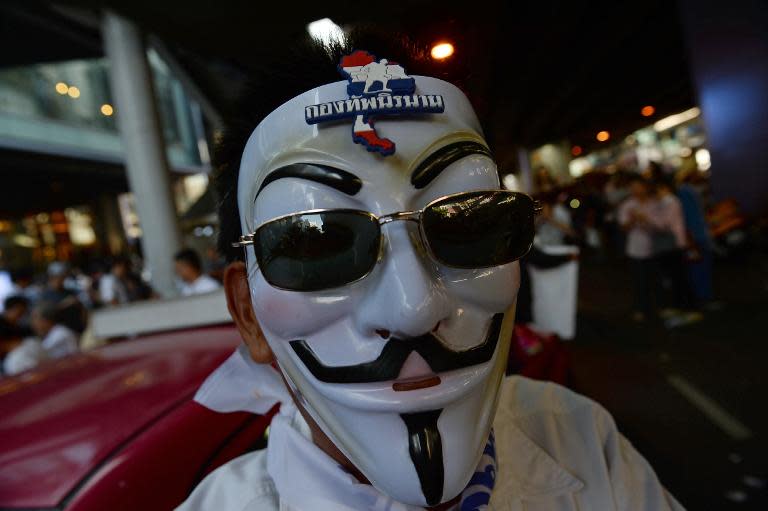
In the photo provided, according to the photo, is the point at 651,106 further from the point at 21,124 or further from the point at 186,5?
the point at 21,124

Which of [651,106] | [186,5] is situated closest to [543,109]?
[651,106]

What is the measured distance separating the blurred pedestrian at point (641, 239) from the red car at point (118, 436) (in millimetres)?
5077

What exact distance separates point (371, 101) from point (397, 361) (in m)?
0.47

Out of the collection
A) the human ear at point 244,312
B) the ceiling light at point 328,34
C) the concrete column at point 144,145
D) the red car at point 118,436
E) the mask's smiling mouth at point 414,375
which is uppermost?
the concrete column at point 144,145

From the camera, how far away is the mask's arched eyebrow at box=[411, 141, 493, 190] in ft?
2.84

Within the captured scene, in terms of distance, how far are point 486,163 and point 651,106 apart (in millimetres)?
16727

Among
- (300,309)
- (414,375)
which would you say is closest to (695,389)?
(414,375)

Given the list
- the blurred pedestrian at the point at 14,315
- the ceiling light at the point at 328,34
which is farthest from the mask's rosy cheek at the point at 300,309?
the blurred pedestrian at the point at 14,315

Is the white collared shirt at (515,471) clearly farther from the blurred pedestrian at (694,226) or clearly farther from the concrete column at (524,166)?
the concrete column at (524,166)

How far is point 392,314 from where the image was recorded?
31.4 inches

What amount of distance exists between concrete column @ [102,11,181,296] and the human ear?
6.34 metres

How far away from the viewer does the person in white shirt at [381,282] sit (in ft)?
2.64

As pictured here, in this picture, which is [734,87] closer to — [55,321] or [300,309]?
[300,309]

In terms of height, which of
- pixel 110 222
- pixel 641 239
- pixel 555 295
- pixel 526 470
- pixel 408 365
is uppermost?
pixel 110 222
